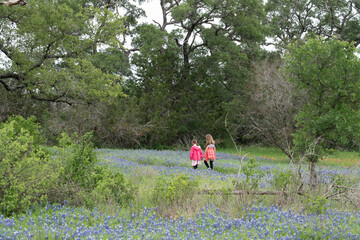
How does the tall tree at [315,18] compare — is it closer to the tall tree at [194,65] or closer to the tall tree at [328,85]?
the tall tree at [194,65]

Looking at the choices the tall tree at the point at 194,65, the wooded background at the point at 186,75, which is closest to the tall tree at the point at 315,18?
the wooded background at the point at 186,75

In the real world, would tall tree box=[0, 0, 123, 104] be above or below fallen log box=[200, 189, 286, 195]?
above

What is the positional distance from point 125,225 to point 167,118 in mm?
20929

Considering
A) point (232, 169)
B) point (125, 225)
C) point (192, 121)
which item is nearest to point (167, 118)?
point (192, 121)

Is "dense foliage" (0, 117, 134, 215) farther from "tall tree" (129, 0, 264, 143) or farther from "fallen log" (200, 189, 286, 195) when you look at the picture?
"tall tree" (129, 0, 264, 143)

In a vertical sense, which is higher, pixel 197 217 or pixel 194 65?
pixel 194 65

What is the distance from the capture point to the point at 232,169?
15047mm

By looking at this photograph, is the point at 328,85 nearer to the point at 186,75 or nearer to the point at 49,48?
the point at 49,48

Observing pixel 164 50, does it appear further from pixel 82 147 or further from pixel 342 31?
pixel 82 147

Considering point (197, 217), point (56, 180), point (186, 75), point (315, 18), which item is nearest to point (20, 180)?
point (56, 180)

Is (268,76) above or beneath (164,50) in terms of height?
beneath

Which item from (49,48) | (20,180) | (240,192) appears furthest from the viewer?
(49,48)

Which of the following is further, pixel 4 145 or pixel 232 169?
pixel 232 169

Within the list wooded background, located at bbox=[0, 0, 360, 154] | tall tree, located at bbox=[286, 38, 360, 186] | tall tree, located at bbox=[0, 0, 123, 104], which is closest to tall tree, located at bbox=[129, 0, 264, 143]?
wooded background, located at bbox=[0, 0, 360, 154]
